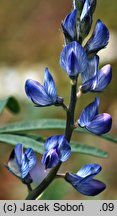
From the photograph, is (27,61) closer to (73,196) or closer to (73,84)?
(73,196)

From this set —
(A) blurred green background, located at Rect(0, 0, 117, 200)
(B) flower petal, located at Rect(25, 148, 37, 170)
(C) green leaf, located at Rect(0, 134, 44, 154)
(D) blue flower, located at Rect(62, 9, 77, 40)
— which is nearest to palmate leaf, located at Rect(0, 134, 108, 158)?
(C) green leaf, located at Rect(0, 134, 44, 154)

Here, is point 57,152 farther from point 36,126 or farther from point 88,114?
point 36,126

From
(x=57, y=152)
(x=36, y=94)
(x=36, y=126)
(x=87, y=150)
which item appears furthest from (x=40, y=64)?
(x=57, y=152)

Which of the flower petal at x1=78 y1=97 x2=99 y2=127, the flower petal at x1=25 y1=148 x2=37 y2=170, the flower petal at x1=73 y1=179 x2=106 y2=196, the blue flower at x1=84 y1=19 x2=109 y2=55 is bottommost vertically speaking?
the flower petal at x1=73 y1=179 x2=106 y2=196

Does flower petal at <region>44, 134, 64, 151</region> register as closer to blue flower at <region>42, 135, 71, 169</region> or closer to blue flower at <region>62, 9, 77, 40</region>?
blue flower at <region>42, 135, 71, 169</region>

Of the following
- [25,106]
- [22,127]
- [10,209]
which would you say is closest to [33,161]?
[10,209]

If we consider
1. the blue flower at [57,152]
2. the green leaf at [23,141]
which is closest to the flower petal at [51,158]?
the blue flower at [57,152]
